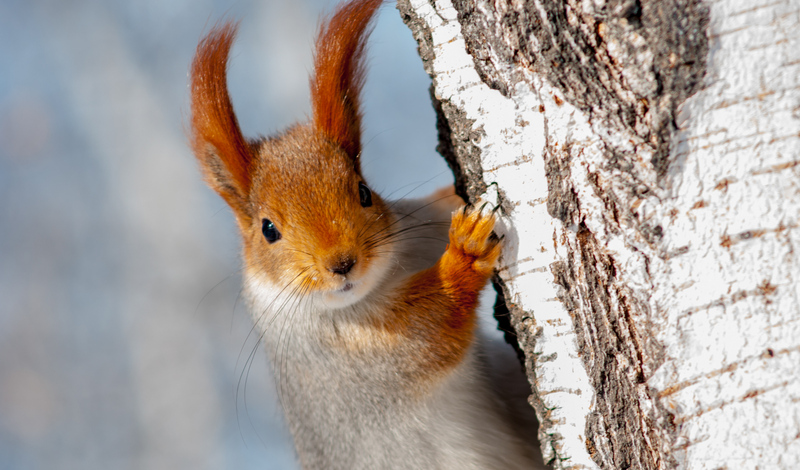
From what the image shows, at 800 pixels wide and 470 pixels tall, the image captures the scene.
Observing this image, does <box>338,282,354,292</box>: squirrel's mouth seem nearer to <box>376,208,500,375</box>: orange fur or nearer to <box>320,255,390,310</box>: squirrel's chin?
<box>320,255,390,310</box>: squirrel's chin

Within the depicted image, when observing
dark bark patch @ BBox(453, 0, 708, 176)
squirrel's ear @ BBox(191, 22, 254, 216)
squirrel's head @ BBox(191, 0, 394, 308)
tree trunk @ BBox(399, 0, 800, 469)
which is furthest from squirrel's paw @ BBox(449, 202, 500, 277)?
squirrel's ear @ BBox(191, 22, 254, 216)

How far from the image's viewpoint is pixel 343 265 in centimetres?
157

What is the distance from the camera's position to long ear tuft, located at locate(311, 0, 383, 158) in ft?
5.61

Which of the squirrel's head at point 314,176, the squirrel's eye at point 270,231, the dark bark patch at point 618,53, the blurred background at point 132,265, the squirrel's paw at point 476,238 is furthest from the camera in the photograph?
the blurred background at point 132,265

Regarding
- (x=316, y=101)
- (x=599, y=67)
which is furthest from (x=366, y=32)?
(x=599, y=67)

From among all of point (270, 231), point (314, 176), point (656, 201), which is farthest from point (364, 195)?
point (656, 201)

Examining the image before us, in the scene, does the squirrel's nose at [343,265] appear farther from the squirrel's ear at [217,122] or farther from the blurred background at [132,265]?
the blurred background at [132,265]

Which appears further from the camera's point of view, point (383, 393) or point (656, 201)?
point (383, 393)

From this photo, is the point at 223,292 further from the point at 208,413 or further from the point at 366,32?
the point at 366,32

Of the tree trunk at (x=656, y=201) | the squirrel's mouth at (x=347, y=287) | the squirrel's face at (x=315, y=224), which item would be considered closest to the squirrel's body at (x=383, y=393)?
the squirrel's face at (x=315, y=224)

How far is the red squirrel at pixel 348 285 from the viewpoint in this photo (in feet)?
5.49

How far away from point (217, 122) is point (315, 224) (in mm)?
425

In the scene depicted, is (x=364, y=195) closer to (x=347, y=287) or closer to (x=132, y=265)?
(x=347, y=287)

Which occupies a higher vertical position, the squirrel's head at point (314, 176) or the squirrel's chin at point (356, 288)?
the squirrel's head at point (314, 176)
